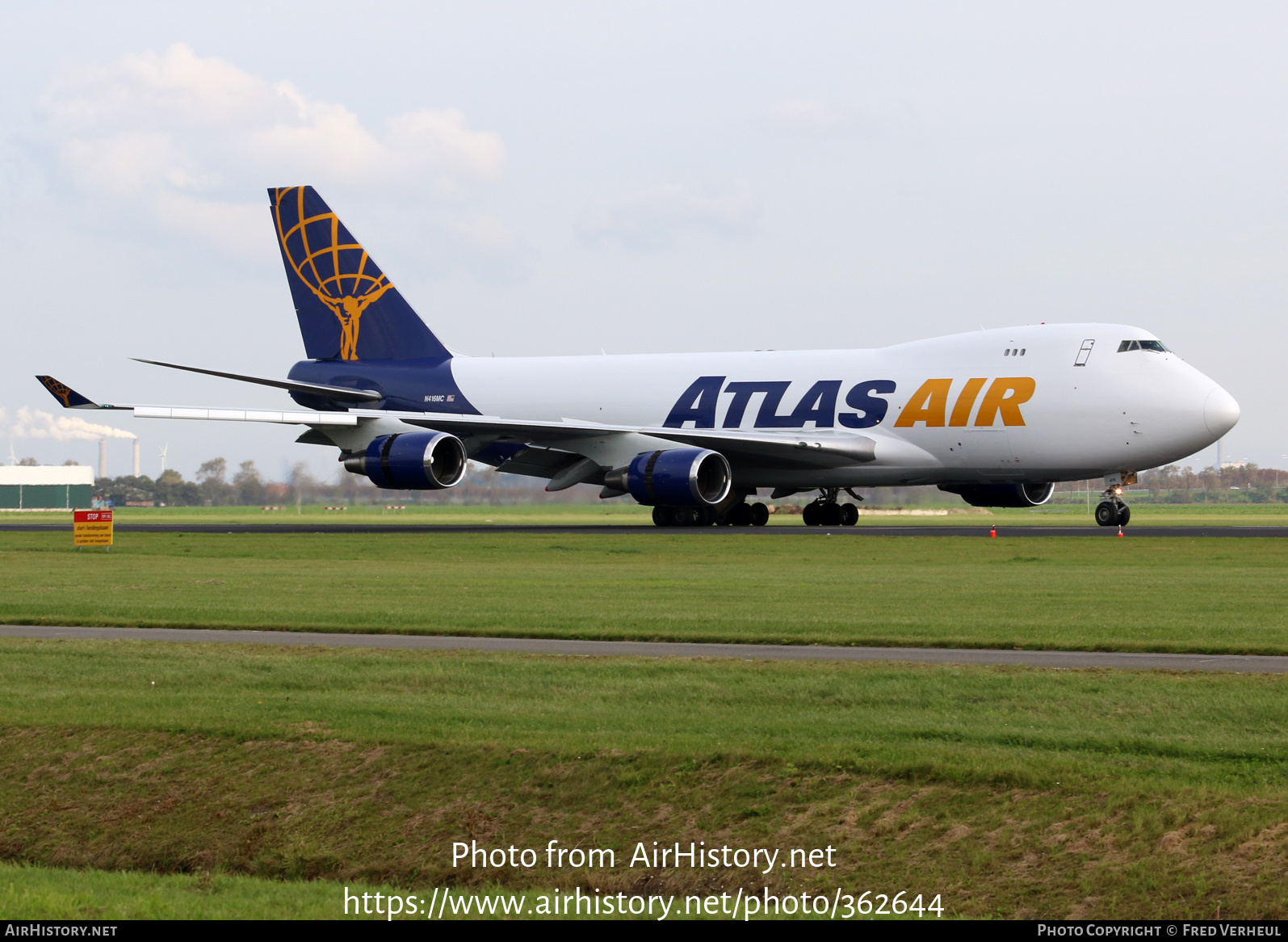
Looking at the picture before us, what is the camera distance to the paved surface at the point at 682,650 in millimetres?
15602

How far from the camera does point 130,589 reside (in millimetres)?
25391

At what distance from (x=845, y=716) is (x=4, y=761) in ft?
24.4

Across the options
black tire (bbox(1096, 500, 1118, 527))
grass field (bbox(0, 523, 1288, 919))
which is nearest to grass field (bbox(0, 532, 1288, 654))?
grass field (bbox(0, 523, 1288, 919))

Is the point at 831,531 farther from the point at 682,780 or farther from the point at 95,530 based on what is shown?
the point at 682,780

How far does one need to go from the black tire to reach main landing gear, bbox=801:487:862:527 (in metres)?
8.02

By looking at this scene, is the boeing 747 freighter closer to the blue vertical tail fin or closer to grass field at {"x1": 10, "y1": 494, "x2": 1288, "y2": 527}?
the blue vertical tail fin

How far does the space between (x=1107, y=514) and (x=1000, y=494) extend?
472 cm

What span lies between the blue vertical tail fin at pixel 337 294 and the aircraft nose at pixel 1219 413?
85.7ft

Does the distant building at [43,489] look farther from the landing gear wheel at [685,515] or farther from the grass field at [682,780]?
the grass field at [682,780]

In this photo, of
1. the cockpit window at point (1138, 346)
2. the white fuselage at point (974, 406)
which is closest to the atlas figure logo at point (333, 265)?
the white fuselage at point (974, 406)

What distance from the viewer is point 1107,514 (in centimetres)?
4278

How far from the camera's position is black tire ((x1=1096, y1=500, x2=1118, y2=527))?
42.4 metres

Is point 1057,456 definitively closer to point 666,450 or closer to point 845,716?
point 666,450

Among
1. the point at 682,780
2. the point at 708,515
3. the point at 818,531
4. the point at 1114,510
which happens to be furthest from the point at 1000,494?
the point at 682,780
